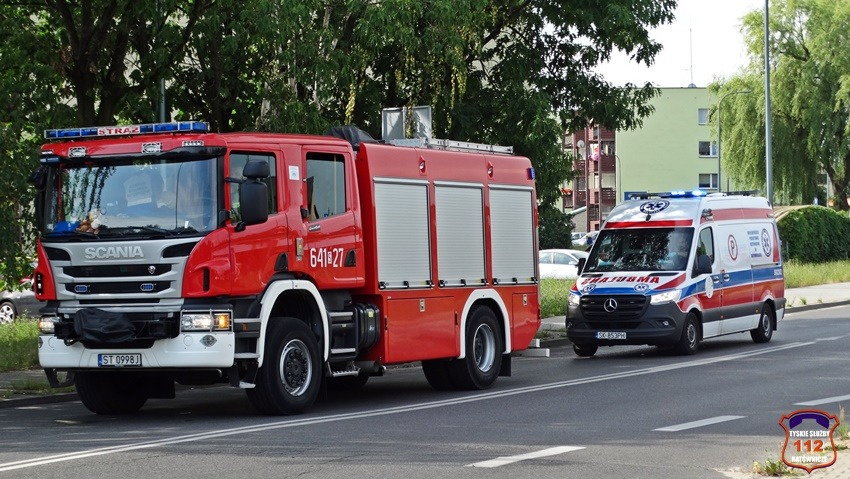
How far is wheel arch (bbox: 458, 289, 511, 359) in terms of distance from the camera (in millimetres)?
16531

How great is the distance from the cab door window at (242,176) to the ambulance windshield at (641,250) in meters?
9.36

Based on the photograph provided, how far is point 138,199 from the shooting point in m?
13.4

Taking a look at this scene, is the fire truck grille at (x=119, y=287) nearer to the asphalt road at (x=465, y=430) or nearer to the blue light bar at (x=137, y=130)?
the asphalt road at (x=465, y=430)

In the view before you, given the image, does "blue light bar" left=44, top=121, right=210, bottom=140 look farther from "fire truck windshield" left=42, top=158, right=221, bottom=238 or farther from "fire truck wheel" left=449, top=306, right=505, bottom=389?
"fire truck wheel" left=449, top=306, right=505, bottom=389

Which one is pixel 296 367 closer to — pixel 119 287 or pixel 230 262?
pixel 230 262

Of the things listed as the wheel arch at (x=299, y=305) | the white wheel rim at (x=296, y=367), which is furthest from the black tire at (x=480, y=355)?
the white wheel rim at (x=296, y=367)

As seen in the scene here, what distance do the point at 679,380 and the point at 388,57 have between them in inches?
308

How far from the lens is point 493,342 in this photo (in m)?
17.3

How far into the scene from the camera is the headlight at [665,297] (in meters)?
21.2

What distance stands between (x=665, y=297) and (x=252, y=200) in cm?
955

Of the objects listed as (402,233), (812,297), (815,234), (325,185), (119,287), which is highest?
(325,185)

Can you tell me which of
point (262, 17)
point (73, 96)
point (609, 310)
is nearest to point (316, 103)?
point (262, 17)

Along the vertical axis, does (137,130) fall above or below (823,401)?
above

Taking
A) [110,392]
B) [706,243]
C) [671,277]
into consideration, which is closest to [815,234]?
[706,243]
